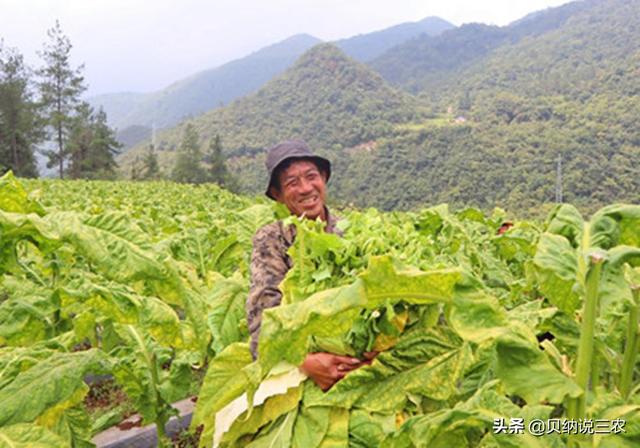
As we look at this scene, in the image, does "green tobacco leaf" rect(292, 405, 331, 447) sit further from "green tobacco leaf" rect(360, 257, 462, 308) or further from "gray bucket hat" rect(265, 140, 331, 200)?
"gray bucket hat" rect(265, 140, 331, 200)

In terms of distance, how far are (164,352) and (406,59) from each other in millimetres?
142372

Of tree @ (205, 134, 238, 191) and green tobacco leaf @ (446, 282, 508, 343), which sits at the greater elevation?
green tobacco leaf @ (446, 282, 508, 343)

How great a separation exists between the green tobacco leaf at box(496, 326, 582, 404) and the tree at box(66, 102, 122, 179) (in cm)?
4486

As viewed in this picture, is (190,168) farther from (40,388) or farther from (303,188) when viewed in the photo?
(40,388)

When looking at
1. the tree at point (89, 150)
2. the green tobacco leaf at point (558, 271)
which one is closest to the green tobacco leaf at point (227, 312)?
the green tobacco leaf at point (558, 271)

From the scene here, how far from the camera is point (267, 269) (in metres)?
2.45

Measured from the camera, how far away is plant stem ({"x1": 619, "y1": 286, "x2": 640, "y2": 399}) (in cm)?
147

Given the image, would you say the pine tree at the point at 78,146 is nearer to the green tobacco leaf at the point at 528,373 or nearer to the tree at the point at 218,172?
the tree at the point at 218,172

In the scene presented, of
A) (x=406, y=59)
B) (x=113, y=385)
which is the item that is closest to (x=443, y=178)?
(x=113, y=385)

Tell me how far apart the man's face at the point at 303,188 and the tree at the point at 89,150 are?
43300mm

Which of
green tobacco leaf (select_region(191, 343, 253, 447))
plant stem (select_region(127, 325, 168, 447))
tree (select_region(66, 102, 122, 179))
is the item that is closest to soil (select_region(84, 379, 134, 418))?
plant stem (select_region(127, 325, 168, 447))

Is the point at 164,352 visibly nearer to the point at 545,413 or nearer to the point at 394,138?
the point at 545,413

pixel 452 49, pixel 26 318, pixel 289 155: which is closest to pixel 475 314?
pixel 289 155

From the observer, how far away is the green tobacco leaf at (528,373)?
1.27 m
